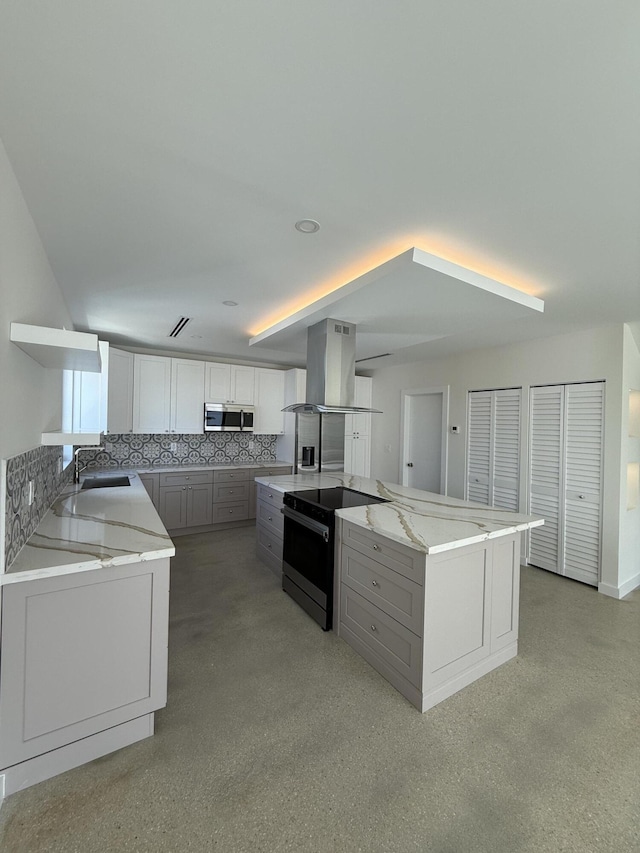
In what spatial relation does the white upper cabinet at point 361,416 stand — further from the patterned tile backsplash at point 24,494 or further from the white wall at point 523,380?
the patterned tile backsplash at point 24,494

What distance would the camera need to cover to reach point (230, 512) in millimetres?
4945

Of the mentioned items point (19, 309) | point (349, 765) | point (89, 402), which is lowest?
point (349, 765)

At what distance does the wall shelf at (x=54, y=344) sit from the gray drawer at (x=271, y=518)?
6.86ft

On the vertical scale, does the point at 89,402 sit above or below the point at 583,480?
above

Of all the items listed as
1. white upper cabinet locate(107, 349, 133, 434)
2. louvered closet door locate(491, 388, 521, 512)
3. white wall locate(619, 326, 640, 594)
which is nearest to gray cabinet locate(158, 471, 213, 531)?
white upper cabinet locate(107, 349, 133, 434)

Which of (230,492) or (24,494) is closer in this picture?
(24,494)

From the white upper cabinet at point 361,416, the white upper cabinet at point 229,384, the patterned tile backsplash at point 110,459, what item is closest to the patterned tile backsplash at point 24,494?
the patterned tile backsplash at point 110,459

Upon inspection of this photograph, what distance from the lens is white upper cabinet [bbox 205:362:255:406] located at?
5.06m

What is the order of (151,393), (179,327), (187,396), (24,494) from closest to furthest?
(24,494) → (179,327) → (151,393) → (187,396)

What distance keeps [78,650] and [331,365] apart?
2424 mm

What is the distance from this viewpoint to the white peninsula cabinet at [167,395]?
4.59 metres

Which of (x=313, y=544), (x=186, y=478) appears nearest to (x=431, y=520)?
(x=313, y=544)

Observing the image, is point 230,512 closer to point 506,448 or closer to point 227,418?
point 227,418

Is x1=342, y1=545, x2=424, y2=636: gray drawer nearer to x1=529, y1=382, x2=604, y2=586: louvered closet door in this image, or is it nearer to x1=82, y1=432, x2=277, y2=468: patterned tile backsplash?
x1=529, y1=382, x2=604, y2=586: louvered closet door
